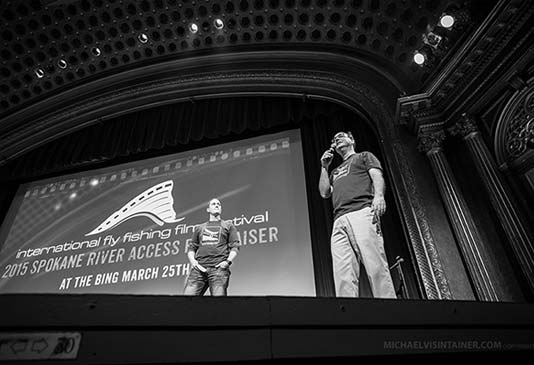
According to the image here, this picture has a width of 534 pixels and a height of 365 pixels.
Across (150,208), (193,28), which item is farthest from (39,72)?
(150,208)

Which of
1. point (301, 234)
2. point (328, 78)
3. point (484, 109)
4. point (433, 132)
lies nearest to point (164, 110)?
point (328, 78)

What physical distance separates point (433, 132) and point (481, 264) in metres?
1.42

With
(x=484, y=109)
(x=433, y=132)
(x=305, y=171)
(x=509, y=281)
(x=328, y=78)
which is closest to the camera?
(x=509, y=281)

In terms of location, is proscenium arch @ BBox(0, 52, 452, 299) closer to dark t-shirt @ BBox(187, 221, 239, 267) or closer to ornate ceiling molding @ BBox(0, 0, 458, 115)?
ornate ceiling molding @ BBox(0, 0, 458, 115)

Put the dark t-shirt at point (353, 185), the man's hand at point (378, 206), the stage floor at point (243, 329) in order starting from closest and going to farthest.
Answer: the stage floor at point (243, 329)
the man's hand at point (378, 206)
the dark t-shirt at point (353, 185)

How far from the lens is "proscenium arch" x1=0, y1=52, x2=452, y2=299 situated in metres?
4.34

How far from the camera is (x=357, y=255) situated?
2320mm

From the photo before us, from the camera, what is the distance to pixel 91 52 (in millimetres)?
5926

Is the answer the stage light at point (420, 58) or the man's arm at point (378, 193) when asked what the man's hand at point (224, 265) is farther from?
the stage light at point (420, 58)

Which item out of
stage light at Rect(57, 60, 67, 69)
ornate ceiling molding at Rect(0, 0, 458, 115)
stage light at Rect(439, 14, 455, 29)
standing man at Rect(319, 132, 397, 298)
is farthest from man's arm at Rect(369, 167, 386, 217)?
stage light at Rect(57, 60, 67, 69)

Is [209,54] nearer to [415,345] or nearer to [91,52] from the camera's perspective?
[91,52]

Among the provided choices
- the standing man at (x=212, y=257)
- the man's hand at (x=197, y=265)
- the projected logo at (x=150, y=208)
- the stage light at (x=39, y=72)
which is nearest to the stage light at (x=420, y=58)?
the standing man at (x=212, y=257)

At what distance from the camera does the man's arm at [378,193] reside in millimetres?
2266

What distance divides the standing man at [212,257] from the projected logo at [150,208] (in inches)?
46.7
